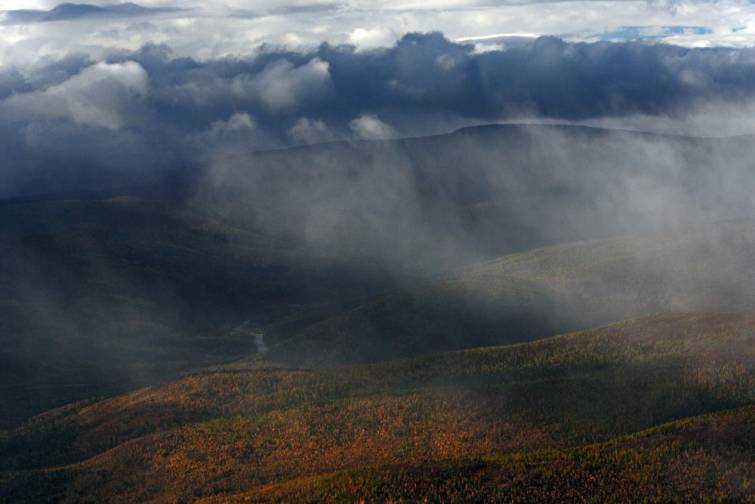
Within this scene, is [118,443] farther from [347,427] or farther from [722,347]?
[722,347]

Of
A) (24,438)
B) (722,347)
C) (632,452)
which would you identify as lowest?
(24,438)

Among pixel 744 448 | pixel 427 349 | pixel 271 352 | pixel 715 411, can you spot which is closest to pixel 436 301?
pixel 427 349

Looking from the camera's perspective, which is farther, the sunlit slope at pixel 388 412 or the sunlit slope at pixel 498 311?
the sunlit slope at pixel 498 311

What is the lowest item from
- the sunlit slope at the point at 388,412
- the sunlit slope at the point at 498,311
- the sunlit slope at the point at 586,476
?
the sunlit slope at the point at 498,311

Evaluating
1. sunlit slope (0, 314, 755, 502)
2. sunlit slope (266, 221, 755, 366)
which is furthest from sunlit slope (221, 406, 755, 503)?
sunlit slope (266, 221, 755, 366)

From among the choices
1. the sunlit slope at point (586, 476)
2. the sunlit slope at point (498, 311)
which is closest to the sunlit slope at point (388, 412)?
the sunlit slope at point (586, 476)

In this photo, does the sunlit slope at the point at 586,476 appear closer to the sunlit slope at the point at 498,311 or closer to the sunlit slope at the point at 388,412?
the sunlit slope at the point at 388,412
